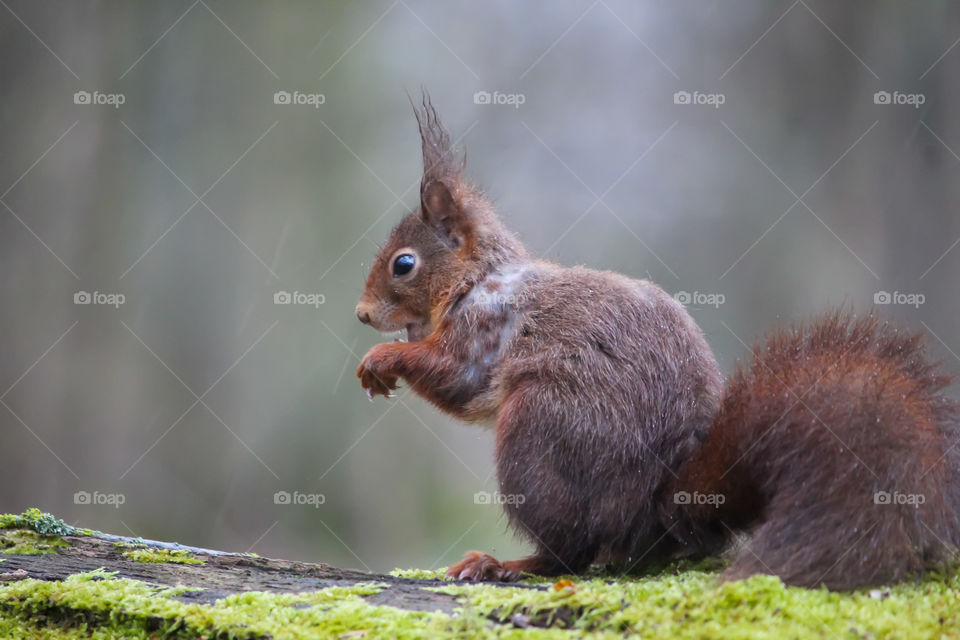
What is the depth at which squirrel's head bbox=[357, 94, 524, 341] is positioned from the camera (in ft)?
9.55

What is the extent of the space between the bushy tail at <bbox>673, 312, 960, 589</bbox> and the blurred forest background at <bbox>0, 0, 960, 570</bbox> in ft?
9.78

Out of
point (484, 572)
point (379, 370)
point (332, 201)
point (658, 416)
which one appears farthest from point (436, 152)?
point (332, 201)

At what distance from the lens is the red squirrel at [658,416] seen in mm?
1888

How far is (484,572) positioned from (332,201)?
3.72 m

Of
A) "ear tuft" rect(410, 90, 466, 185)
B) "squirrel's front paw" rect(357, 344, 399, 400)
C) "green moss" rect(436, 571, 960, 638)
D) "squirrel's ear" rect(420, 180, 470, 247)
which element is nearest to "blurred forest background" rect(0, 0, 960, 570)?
"ear tuft" rect(410, 90, 466, 185)

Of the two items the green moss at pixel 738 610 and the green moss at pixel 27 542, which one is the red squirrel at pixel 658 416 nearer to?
the green moss at pixel 738 610

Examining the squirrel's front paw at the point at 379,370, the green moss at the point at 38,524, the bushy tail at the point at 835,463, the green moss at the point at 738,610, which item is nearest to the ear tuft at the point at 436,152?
the squirrel's front paw at the point at 379,370

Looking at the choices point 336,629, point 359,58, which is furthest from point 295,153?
point 336,629

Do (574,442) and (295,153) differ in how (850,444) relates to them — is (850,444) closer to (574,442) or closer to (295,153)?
(574,442)

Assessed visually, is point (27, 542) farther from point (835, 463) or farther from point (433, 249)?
point (835, 463)

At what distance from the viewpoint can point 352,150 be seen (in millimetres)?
5641

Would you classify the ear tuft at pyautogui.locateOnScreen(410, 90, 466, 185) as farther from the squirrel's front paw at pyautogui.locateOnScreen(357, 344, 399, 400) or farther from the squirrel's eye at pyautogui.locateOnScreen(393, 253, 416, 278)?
the squirrel's front paw at pyautogui.locateOnScreen(357, 344, 399, 400)

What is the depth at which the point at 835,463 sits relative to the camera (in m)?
1.88

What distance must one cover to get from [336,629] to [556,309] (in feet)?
4.13
